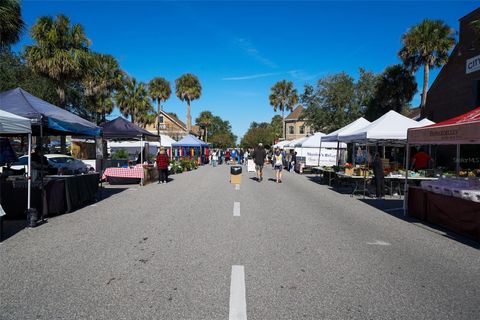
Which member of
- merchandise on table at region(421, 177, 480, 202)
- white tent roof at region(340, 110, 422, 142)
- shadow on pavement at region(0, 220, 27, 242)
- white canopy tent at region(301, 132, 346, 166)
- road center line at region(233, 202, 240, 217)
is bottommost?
shadow on pavement at region(0, 220, 27, 242)

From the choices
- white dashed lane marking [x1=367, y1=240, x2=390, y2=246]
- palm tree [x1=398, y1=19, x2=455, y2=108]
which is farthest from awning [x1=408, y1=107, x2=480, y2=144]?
palm tree [x1=398, y1=19, x2=455, y2=108]

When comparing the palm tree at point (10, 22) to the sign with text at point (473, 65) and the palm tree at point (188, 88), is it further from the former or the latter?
the palm tree at point (188, 88)

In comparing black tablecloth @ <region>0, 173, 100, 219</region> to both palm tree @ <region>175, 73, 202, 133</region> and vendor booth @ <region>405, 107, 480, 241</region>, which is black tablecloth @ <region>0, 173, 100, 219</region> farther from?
palm tree @ <region>175, 73, 202, 133</region>

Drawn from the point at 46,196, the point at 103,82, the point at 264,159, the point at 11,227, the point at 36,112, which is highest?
the point at 103,82

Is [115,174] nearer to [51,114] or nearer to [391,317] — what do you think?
[51,114]

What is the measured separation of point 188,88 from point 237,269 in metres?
51.9

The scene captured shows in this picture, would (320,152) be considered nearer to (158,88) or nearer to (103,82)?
(103,82)

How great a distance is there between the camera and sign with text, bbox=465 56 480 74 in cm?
2045

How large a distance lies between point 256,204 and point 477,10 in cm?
2001

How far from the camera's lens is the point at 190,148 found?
131ft

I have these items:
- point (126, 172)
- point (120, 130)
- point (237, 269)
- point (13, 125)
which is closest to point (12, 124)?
point (13, 125)

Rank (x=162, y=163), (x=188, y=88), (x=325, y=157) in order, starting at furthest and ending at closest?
(x=188, y=88) < (x=325, y=157) < (x=162, y=163)

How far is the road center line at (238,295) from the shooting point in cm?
345

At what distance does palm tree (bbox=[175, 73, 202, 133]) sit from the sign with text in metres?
39.4
